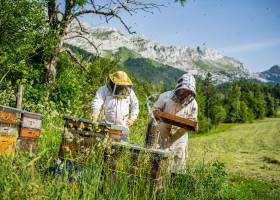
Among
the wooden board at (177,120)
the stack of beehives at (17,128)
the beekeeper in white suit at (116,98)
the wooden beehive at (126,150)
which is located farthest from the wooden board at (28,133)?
the beekeeper in white suit at (116,98)

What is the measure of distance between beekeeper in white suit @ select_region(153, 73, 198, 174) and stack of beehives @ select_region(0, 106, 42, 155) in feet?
8.20

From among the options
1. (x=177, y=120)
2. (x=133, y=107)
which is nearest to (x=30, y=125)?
(x=177, y=120)

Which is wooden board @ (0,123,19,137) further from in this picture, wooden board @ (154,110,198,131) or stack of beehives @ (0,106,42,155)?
wooden board @ (154,110,198,131)

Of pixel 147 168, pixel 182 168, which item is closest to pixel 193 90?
pixel 182 168

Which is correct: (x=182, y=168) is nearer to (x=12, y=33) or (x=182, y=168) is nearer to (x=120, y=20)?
(x=12, y=33)

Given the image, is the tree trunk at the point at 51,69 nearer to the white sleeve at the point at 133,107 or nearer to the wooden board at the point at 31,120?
the white sleeve at the point at 133,107

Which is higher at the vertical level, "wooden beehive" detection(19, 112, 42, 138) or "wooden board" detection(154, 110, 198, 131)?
"wooden board" detection(154, 110, 198, 131)

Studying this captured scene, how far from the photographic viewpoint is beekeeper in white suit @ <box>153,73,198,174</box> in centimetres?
677

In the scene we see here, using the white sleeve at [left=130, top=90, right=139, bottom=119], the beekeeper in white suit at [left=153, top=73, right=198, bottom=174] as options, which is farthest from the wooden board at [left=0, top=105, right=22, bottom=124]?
the white sleeve at [left=130, top=90, right=139, bottom=119]

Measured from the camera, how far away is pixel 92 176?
4.18 metres

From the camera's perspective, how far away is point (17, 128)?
4.72 m

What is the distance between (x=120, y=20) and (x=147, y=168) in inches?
608

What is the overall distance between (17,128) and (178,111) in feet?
10.6

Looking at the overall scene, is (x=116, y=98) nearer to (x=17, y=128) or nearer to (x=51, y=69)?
(x=17, y=128)
